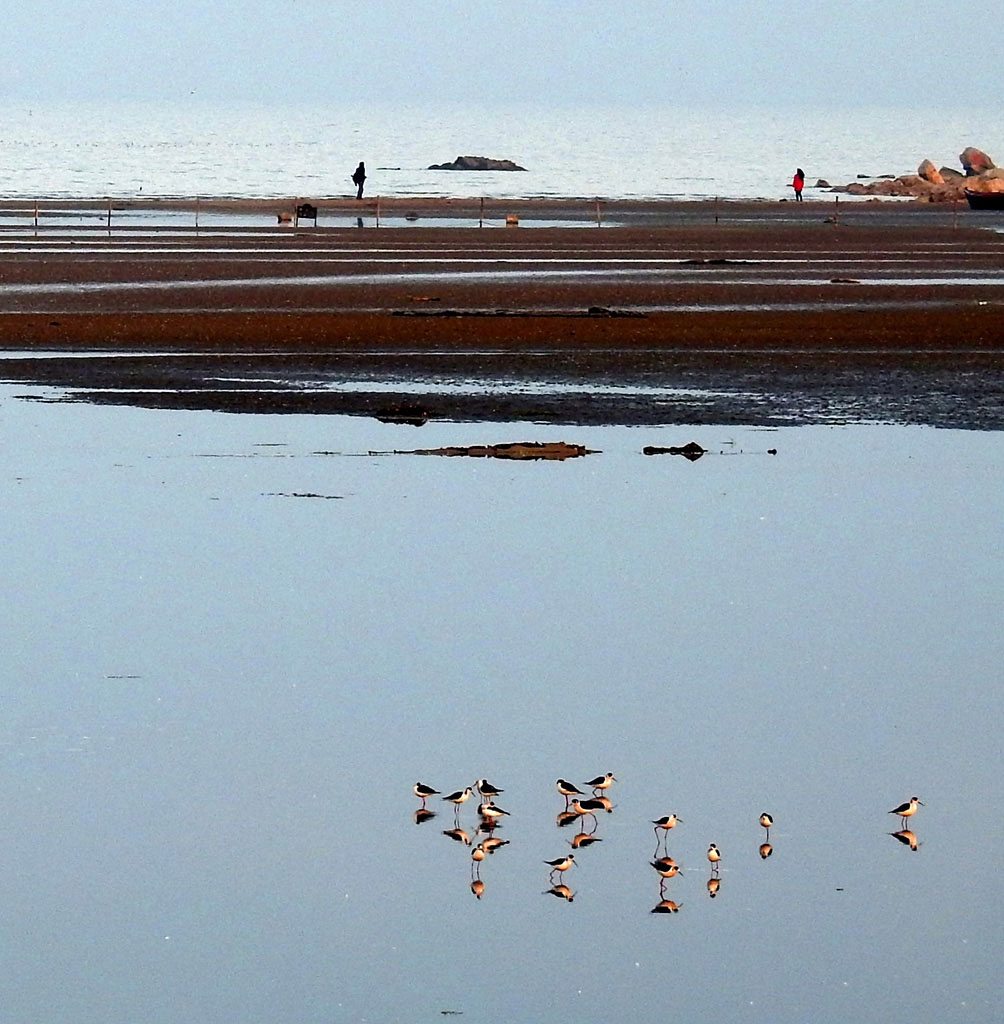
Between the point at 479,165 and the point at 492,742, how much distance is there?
127 meters

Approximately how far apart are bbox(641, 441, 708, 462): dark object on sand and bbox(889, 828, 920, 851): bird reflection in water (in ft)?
31.0

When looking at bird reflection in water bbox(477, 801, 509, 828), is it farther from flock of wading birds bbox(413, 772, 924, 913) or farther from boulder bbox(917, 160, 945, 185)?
boulder bbox(917, 160, 945, 185)

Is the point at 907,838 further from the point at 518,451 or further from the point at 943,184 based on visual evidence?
the point at 943,184

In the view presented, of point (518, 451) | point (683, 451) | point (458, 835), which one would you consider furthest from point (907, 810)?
point (683, 451)

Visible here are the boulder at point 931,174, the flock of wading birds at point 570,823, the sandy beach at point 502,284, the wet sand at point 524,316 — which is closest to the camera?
the flock of wading birds at point 570,823

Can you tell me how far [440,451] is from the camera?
17.7 metres

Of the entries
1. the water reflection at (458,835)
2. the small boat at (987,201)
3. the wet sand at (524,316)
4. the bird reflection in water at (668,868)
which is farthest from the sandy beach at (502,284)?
the bird reflection in water at (668,868)

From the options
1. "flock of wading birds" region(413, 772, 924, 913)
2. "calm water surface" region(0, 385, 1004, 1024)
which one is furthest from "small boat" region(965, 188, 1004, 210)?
"flock of wading birds" region(413, 772, 924, 913)

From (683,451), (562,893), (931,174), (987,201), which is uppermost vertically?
(931,174)

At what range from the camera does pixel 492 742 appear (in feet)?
30.5

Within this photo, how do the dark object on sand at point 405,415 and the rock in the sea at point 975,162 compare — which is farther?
the rock in the sea at point 975,162

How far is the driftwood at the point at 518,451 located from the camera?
17.4 meters

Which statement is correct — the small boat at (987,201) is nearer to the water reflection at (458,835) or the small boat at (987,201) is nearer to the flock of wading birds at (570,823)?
the flock of wading birds at (570,823)

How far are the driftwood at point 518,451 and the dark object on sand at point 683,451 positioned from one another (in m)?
0.45
